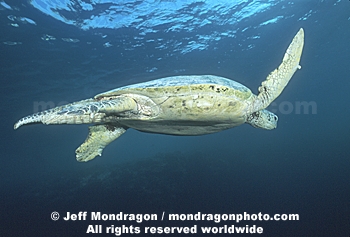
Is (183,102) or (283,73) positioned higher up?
(283,73)

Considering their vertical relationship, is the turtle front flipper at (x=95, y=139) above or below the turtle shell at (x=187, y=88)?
below

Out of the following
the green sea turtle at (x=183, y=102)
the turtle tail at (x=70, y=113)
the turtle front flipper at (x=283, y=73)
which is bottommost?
the turtle tail at (x=70, y=113)

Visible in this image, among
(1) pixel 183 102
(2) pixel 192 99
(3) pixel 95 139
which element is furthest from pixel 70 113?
(3) pixel 95 139

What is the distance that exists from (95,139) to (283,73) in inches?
197

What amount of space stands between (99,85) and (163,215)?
17.8 meters

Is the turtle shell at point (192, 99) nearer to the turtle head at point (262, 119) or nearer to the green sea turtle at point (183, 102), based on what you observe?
the green sea turtle at point (183, 102)

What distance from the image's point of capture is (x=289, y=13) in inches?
575

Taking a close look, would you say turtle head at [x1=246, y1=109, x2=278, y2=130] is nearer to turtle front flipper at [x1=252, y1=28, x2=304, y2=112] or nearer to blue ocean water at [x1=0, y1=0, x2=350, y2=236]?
turtle front flipper at [x1=252, y1=28, x2=304, y2=112]

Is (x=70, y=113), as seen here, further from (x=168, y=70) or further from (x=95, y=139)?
(x=168, y=70)

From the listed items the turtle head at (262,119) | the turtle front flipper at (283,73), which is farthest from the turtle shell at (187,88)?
the turtle head at (262,119)

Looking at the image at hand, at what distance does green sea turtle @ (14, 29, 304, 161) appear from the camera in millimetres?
3436

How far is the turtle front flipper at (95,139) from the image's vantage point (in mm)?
5277

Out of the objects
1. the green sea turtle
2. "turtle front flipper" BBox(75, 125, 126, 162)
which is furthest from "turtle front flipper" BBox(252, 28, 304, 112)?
"turtle front flipper" BBox(75, 125, 126, 162)

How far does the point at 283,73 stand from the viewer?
13.4 ft
